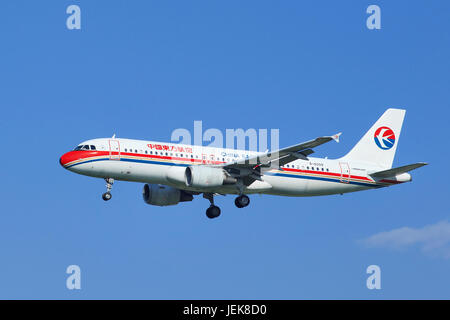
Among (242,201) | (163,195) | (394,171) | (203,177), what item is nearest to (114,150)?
(203,177)

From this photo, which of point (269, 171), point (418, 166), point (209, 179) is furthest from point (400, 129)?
point (209, 179)

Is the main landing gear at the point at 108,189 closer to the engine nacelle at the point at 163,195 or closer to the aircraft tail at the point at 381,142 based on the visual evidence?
the engine nacelle at the point at 163,195

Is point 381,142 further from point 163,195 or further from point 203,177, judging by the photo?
point 163,195

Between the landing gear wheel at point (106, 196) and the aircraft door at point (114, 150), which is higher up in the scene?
the aircraft door at point (114, 150)

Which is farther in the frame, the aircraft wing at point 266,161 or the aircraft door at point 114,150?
the aircraft door at point 114,150

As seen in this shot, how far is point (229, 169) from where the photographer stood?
2132 inches

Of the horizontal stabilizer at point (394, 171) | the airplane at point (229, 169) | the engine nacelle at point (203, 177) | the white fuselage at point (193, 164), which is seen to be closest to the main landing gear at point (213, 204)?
the airplane at point (229, 169)

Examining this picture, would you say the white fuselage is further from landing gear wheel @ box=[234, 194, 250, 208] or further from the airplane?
landing gear wheel @ box=[234, 194, 250, 208]

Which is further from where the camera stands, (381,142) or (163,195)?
(381,142)

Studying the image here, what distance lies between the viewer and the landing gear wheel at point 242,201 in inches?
2167

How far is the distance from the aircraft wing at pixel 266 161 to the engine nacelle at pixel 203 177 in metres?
0.99

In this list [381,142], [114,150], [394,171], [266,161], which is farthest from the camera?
[381,142]

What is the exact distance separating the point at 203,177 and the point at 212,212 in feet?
17.3

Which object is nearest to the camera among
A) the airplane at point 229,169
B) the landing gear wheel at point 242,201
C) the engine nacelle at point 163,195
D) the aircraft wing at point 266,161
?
the aircraft wing at point 266,161
